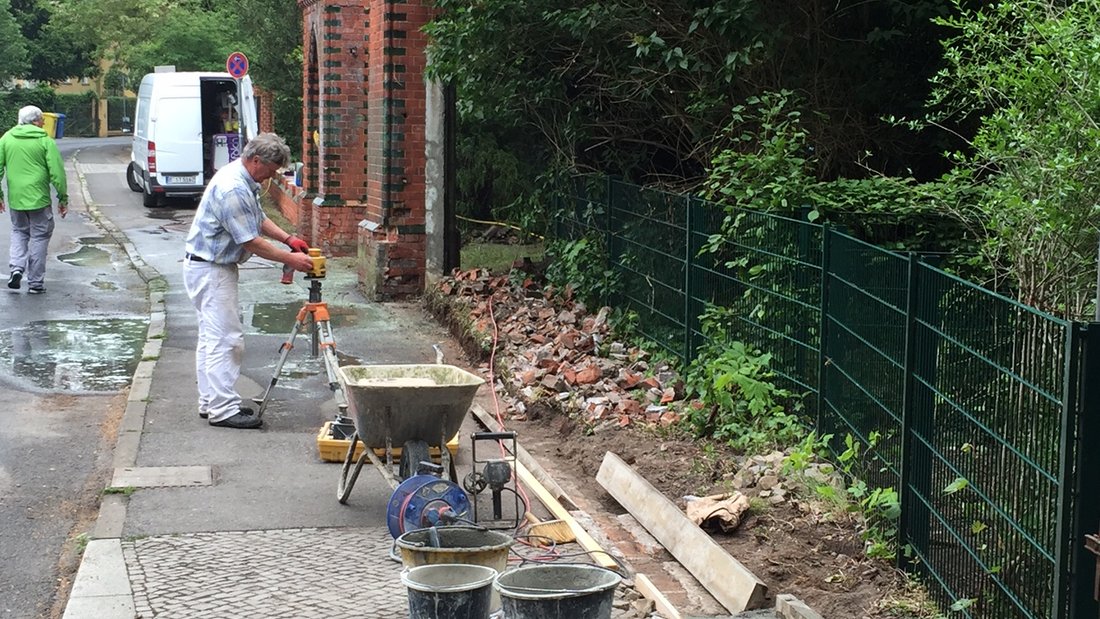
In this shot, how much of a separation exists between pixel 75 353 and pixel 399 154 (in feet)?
15.2

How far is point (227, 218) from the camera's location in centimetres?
895

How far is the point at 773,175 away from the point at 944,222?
1193mm

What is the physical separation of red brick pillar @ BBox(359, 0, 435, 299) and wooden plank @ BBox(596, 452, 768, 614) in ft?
25.3

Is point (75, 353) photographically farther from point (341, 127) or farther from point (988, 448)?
point (988, 448)

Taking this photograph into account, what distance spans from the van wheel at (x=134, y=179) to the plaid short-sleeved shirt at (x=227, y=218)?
22.5m

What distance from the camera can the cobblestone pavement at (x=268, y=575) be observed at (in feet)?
19.1

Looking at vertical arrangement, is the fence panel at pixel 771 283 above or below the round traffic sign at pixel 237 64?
below

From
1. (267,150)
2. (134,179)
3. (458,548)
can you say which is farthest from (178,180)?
(458,548)

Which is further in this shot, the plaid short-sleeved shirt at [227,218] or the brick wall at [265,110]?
the brick wall at [265,110]

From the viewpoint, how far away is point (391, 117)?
15172 mm

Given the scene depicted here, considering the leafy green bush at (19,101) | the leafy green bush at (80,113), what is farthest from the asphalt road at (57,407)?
the leafy green bush at (80,113)

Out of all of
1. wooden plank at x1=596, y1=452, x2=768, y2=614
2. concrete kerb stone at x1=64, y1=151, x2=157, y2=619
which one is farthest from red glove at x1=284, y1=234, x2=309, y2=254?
wooden plank at x1=596, y1=452, x2=768, y2=614

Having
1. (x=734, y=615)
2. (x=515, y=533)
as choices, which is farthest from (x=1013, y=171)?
(x=515, y=533)

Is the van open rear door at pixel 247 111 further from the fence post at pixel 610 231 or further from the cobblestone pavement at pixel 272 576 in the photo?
the cobblestone pavement at pixel 272 576
